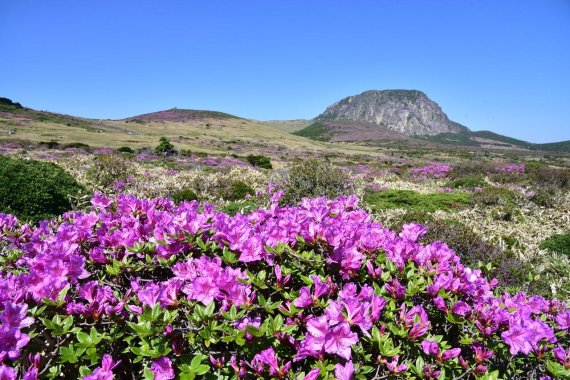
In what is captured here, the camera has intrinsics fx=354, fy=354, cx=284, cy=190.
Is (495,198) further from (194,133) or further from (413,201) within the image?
(194,133)

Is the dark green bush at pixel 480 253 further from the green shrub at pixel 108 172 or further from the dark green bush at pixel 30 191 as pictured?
the green shrub at pixel 108 172

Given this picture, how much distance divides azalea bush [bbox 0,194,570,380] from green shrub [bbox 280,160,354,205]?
6.69 meters

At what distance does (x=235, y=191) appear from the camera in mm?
11266

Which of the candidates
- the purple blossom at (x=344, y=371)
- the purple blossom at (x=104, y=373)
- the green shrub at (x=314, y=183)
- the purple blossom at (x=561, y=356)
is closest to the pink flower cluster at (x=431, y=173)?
the green shrub at (x=314, y=183)

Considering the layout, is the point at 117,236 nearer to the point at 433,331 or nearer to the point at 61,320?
the point at 61,320

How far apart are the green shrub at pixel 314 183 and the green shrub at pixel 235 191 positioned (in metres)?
2.03

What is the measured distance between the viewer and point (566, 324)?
2.15 m

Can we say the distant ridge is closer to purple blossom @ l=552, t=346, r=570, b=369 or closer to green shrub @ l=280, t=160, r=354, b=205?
green shrub @ l=280, t=160, r=354, b=205

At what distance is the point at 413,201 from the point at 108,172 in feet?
30.9

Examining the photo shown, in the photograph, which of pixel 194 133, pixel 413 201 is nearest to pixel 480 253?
pixel 413 201

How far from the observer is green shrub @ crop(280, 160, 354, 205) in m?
9.17

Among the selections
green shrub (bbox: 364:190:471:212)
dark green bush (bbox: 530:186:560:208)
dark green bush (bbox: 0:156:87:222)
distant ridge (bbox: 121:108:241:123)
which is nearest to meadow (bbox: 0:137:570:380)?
dark green bush (bbox: 0:156:87:222)

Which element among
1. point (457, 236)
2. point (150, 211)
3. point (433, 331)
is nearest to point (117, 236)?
point (150, 211)

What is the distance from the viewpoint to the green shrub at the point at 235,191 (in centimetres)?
1109
